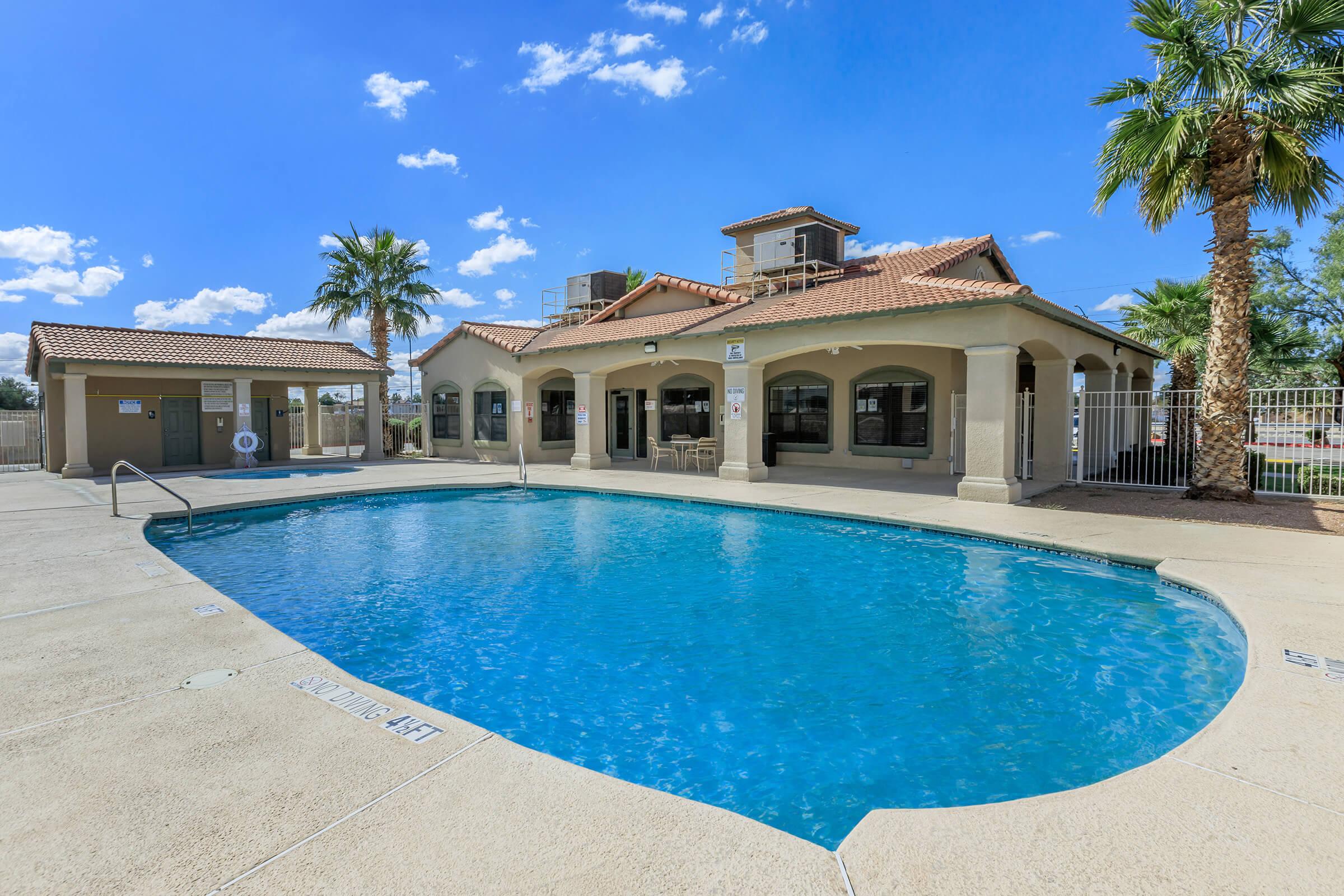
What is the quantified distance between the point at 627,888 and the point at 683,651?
330 cm

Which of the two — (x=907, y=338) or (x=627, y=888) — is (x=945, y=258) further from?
(x=627, y=888)

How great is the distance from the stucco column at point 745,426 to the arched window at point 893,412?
3158 millimetres

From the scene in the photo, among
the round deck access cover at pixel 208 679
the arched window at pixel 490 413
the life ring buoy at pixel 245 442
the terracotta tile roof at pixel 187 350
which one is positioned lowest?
the round deck access cover at pixel 208 679

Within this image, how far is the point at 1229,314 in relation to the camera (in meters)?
11.4

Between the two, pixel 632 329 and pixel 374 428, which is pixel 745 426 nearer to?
pixel 632 329

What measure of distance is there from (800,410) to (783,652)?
13.3 metres

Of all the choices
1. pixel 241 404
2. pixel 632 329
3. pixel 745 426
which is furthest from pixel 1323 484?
pixel 241 404

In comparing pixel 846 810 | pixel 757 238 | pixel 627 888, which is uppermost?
pixel 757 238

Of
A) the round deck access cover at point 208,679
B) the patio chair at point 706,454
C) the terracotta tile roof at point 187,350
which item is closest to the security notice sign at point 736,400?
the patio chair at point 706,454

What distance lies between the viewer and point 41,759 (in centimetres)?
326

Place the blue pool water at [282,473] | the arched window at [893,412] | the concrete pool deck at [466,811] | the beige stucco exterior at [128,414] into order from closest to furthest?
the concrete pool deck at [466,811] → the arched window at [893,412] → the blue pool water at [282,473] → the beige stucco exterior at [128,414]

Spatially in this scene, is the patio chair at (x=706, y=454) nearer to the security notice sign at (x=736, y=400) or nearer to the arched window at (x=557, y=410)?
the security notice sign at (x=736, y=400)

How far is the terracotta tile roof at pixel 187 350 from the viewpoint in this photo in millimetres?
17500

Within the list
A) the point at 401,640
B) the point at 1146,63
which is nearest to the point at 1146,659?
the point at 401,640
